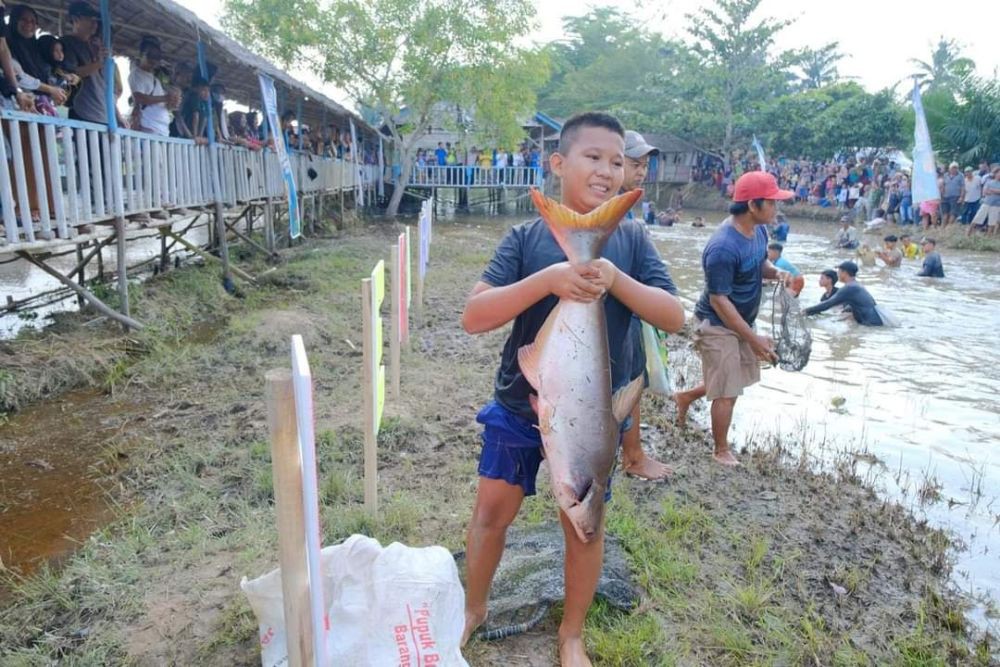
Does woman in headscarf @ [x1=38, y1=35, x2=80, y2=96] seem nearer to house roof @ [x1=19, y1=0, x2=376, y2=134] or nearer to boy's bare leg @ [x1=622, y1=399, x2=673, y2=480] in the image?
house roof @ [x1=19, y1=0, x2=376, y2=134]

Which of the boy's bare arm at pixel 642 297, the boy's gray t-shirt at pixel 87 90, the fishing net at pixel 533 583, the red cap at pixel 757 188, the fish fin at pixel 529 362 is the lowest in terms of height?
the fishing net at pixel 533 583

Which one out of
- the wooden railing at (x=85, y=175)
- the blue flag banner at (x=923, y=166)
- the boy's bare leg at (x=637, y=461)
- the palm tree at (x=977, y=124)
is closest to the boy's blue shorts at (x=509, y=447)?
the boy's bare leg at (x=637, y=461)

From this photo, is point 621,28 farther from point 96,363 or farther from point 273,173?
point 96,363

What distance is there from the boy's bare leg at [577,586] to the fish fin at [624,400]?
1.27 ft

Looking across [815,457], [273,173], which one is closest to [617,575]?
[815,457]

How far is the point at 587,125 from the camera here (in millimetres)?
2148

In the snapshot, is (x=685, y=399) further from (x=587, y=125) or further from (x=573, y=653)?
(x=587, y=125)

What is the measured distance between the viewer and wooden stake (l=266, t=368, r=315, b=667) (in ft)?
5.08

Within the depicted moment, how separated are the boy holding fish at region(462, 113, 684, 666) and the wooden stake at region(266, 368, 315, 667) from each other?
688 millimetres

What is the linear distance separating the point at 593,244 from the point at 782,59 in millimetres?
35344

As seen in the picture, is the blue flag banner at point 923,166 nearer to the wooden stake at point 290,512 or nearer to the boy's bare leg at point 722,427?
the boy's bare leg at point 722,427

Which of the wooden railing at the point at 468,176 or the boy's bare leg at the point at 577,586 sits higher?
the wooden railing at the point at 468,176

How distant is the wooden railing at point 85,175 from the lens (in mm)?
5023

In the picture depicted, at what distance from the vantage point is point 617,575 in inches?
116
